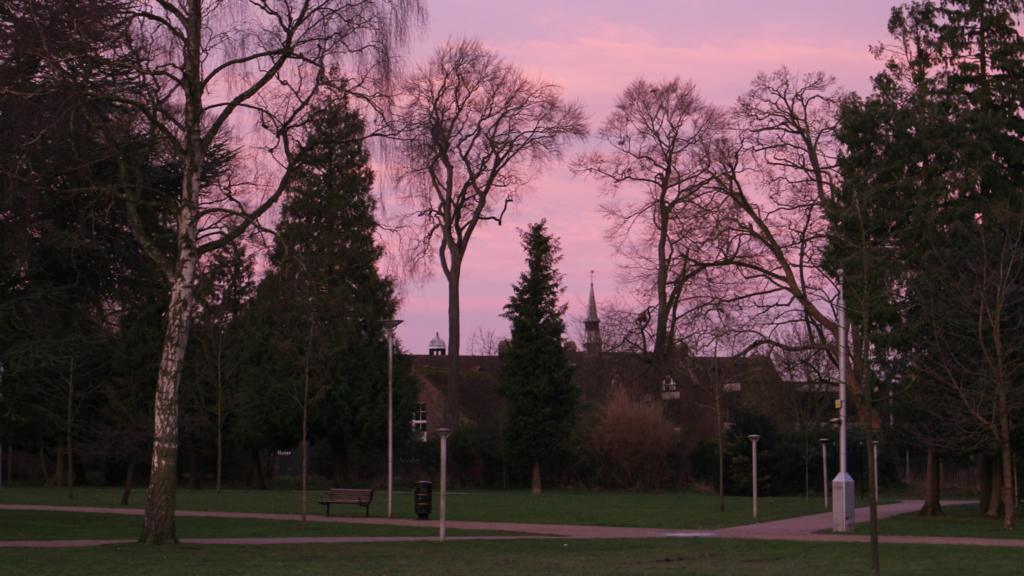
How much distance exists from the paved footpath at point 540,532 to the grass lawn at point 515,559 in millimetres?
1664

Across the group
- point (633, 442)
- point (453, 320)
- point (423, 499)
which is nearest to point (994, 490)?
point (423, 499)

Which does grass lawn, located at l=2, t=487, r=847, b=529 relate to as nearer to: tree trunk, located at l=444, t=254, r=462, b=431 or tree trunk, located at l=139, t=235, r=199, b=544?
tree trunk, located at l=444, t=254, r=462, b=431

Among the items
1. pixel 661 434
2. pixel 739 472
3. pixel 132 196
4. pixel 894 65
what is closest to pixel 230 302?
pixel 661 434

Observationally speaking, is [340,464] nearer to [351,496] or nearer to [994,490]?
[351,496]

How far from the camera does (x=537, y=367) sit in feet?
190

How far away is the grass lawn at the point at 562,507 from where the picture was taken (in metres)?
33.9

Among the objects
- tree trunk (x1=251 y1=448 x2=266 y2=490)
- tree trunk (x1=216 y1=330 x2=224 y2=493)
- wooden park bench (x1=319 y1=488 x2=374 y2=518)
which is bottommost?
tree trunk (x1=251 y1=448 x2=266 y2=490)

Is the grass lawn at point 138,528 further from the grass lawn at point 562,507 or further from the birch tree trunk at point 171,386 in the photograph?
the grass lawn at point 562,507

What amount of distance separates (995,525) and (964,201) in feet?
29.5

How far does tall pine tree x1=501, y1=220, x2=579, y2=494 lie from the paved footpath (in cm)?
2225

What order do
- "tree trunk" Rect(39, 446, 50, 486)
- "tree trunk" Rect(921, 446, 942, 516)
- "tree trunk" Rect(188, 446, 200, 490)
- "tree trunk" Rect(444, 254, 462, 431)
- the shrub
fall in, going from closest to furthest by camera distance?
1. "tree trunk" Rect(921, 446, 942, 516)
2. "tree trunk" Rect(444, 254, 462, 431)
3. the shrub
4. "tree trunk" Rect(188, 446, 200, 490)
5. "tree trunk" Rect(39, 446, 50, 486)

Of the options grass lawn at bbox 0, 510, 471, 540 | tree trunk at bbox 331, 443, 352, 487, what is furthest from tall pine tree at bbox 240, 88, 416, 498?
grass lawn at bbox 0, 510, 471, 540

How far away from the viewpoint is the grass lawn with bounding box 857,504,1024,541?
2841 cm

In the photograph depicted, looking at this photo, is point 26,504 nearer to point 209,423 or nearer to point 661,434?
point 209,423
